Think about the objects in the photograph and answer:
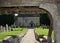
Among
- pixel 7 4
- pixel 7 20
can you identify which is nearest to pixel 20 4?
pixel 7 4

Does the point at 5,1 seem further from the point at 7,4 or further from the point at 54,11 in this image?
the point at 54,11

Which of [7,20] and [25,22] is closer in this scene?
[7,20]

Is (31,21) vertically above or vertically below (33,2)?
below

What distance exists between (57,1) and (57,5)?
144 millimetres

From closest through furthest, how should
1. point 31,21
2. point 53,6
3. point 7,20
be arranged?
point 53,6, point 7,20, point 31,21

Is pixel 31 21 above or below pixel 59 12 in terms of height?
below

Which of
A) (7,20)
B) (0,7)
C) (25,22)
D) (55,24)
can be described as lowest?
(25,22)

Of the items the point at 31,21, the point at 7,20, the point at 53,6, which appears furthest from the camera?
the point at 31,21

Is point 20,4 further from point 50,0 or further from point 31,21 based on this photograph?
point 31,21

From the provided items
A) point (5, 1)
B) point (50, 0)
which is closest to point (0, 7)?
point (5, 1)

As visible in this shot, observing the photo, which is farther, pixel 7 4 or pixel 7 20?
pixel 7 20

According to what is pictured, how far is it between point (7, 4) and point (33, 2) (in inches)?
35.5

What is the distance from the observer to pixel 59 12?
8.21 meters

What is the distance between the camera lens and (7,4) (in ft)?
27.2
